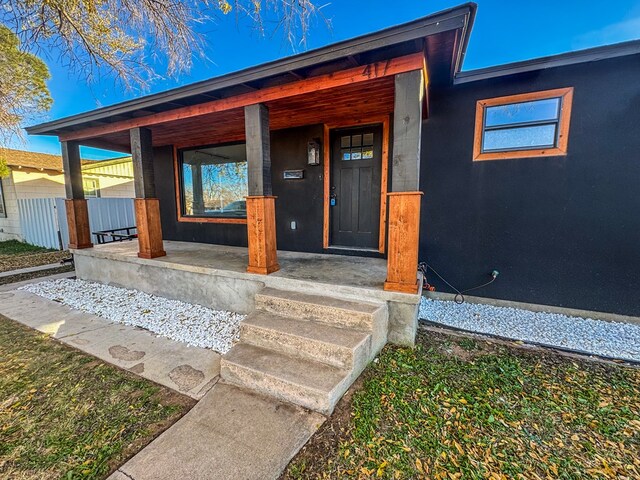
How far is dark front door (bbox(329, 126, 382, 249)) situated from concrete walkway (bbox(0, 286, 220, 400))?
2.77 metres

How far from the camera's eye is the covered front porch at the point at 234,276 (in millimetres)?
2848

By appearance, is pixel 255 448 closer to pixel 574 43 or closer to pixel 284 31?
pixel 284 31

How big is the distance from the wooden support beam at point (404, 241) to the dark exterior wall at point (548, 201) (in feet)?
5.58

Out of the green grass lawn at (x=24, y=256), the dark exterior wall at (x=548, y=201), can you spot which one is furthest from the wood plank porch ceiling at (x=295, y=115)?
the green grass lawn at (x=24, y=256)

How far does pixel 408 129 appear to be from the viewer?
8.50 feet

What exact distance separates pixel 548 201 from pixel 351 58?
3093mm

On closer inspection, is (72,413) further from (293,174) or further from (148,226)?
(293,174)

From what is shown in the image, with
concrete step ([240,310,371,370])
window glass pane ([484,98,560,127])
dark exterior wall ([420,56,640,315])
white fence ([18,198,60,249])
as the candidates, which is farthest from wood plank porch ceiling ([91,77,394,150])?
white fence ([18,198,60,249])

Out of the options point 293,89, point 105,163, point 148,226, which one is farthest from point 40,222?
point 293,89

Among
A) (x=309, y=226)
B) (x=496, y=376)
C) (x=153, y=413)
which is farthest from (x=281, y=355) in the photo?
(x=309, y=226)

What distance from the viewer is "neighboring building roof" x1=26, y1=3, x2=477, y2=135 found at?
224 cm

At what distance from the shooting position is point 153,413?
203cm

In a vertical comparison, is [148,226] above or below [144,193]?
below

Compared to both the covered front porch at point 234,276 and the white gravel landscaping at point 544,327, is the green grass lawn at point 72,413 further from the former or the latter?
the white gravel landscaping at point 544,327
